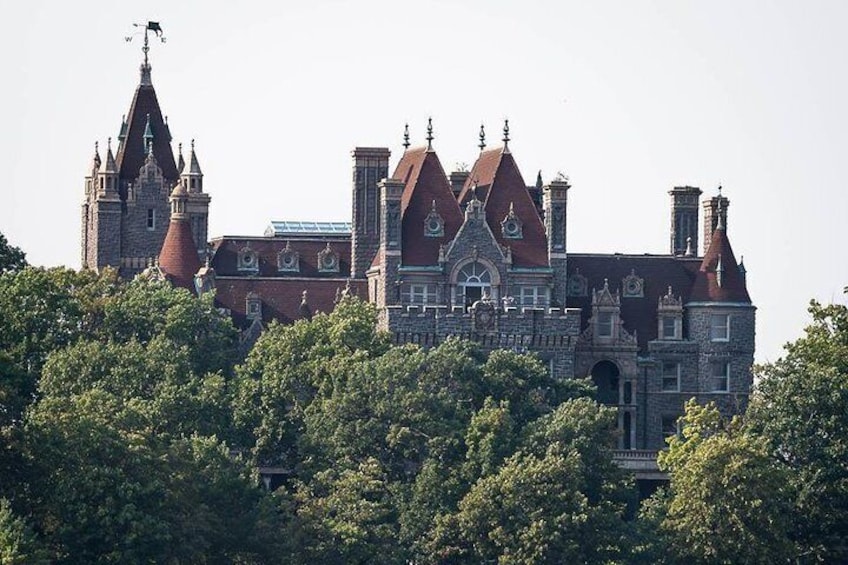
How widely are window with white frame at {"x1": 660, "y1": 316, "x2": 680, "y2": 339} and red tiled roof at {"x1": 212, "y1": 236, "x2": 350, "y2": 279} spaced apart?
1385 centimetres

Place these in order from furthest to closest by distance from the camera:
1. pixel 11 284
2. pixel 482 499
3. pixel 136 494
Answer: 1. pixel 11 284
2. pixel 482 499
3. pixel 136 494

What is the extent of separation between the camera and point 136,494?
440ft

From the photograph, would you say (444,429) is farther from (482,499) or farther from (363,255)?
(363,255)

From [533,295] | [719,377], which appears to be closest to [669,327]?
[719,377]

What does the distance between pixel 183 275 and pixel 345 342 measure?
14766 mm

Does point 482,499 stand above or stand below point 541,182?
below

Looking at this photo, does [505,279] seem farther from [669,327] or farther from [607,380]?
[669,327]

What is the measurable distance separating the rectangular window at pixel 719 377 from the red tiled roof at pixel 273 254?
16.2m

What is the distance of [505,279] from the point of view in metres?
166

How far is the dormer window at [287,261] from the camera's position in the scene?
573ft

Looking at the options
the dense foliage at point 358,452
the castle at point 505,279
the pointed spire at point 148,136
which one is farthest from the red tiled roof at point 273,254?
the dense foliage at point 358,452

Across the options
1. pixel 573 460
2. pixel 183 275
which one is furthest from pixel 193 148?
pixel 573 460

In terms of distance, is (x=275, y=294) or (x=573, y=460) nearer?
(x=573, y=460)

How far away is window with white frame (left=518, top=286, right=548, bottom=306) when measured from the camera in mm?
167125
